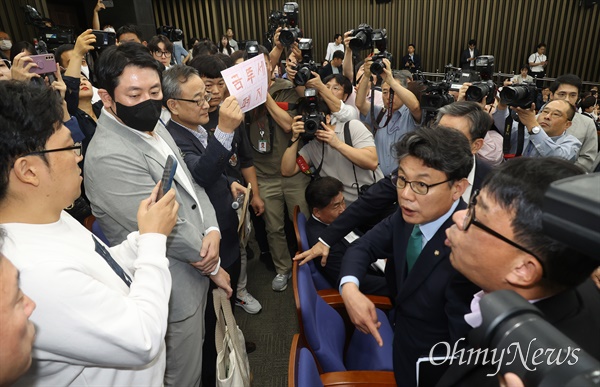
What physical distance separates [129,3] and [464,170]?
Answer: 25.9ft


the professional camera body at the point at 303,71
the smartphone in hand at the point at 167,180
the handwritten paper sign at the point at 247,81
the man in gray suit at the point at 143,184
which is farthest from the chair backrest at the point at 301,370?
the professional camera body at the point at 303,71

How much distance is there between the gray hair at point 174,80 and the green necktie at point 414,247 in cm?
118

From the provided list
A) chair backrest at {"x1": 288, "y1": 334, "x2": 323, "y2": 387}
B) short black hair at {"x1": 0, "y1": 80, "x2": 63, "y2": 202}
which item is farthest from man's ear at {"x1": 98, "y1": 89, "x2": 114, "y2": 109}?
chair backrest at {"x1": 288, "y1": 334, "x2": 323, "y2": 387}

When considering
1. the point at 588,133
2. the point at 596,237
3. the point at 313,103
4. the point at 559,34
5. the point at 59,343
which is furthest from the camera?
the point at 559,34

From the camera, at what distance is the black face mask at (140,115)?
1.31m

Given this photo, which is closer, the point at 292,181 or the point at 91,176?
the point at 91,176

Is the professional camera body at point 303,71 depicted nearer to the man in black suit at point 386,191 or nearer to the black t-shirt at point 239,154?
the black t-shirt at point 239,154

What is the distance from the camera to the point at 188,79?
1.66 metres

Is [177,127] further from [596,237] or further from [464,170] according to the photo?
[596,237]

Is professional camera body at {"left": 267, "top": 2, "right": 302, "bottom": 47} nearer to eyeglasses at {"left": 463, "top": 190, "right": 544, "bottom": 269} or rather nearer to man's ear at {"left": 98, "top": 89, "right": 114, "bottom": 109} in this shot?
A: man's ear at {"left": 98, "top": 89, "right": 114, "bottom": 109}

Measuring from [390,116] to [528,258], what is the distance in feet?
6.79

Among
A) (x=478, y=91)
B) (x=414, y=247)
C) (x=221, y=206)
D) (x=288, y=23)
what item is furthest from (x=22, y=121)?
(x=288, y=23)

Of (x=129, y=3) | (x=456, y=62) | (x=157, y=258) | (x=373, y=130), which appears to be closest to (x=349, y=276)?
(x=157, y=258)

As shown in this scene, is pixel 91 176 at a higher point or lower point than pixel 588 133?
higher
